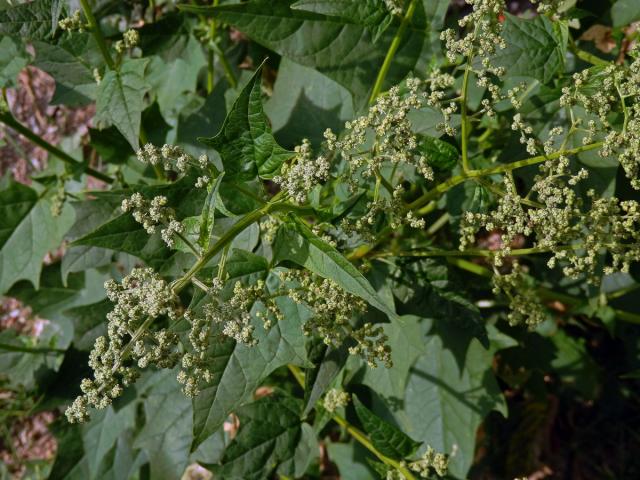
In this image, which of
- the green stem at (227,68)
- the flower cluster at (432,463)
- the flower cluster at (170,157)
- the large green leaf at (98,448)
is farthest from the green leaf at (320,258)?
the large green leaf at (98,448)

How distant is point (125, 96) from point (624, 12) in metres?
2.38

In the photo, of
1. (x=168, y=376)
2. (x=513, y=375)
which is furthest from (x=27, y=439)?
(x=513, y=375)

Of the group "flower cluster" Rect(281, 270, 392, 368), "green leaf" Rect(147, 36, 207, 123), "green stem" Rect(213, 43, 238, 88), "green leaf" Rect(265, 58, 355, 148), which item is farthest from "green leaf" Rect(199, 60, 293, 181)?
"green leaf" Rect(147, 36, 207, 123)

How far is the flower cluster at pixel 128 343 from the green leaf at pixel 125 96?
3.69 feet

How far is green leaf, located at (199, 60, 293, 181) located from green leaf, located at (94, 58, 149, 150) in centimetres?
70

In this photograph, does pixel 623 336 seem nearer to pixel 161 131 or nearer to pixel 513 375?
pixel 513 375

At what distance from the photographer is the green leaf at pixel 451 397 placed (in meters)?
3.49

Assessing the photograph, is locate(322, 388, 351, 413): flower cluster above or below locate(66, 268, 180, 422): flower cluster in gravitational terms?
below

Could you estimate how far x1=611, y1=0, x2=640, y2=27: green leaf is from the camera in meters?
3.02

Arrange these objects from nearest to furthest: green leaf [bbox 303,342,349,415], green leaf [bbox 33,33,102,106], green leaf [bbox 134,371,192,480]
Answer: green leaf [bbox 303,342,349,415] → green leaf [bbox 33,33,102,106] → green leaf [bbox 134,371,192,480]

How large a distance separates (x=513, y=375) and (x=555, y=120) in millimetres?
1839

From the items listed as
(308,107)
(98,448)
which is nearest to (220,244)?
(308,107)

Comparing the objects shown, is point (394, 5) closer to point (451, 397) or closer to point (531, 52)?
point (531, 52)

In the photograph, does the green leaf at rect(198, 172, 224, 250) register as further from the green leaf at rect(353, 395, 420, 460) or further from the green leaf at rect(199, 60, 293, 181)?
the green leaf at rect(353, 395, 420, 460)
